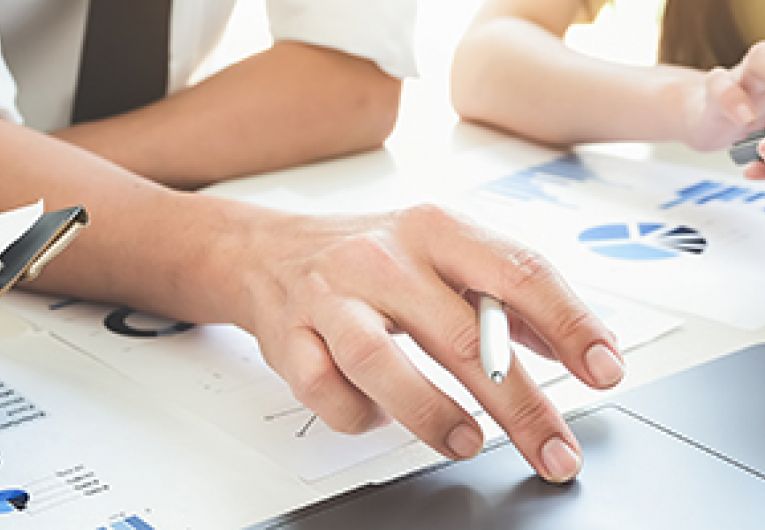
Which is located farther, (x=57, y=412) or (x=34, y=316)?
(x=34, y=316)

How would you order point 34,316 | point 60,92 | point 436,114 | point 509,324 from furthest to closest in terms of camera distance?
point 436,114
point 60,92
point 34,316
point 509,324

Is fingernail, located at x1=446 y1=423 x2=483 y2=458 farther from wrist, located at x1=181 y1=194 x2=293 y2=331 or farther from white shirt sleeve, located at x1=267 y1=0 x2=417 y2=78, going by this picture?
white shirt sleeve, located at x1=267 y1=0 x2=417 y2=78

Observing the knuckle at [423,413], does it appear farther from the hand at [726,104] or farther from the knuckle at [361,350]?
the hand at [726,104]

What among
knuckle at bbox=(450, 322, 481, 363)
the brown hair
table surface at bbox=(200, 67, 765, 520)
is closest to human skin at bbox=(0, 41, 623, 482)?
knuckle at bbox=(450, 322, 481, 363)

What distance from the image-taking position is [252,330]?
2.09 ft

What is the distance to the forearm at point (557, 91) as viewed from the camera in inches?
38.4

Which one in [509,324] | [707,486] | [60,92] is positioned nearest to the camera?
[707,486]

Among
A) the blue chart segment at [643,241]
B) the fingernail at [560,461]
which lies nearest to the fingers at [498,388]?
the fingernail at [560,461]

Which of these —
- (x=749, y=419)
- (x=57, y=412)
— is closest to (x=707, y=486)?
(x=749, y=419)

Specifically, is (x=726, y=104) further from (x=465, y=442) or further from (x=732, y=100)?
(x=465, y=442)

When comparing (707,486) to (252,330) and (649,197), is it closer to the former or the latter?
(252,330)

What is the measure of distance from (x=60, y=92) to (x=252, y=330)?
0.46m

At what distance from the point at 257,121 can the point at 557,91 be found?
0.83ft

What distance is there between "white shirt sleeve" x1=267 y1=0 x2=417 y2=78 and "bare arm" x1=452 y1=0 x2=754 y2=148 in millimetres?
98
